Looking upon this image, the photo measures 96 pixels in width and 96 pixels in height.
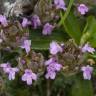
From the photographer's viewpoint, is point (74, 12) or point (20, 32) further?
point (74, 12)

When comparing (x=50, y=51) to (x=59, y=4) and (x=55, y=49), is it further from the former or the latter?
(x=59, y=4)

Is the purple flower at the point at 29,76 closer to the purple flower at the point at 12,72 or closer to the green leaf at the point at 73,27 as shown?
the purple flower at the point at 12,72

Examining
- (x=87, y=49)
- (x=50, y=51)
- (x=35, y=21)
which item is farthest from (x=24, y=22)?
(x=87, y=49)

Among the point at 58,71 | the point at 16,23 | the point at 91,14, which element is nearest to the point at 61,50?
the point at 58,71

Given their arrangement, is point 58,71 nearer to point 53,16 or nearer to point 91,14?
point 53,16

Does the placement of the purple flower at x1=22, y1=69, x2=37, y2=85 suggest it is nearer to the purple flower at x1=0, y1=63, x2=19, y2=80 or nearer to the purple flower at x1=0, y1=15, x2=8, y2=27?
the purple flower at x1=0, y1=63, x2=19, y2=80

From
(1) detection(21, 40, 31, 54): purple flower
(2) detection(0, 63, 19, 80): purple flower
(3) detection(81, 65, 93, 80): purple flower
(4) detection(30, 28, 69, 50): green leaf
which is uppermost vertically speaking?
(1) detection(21, 40, 31, 54): purple flower

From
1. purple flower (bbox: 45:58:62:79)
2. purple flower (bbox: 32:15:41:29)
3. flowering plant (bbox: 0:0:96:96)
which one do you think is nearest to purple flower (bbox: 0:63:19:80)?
flowering plant (bbox: 0:0:96:96)
